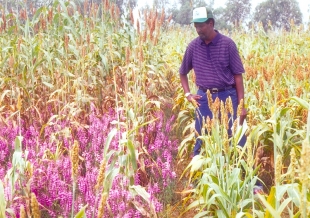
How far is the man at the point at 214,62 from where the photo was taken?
3.21 metres

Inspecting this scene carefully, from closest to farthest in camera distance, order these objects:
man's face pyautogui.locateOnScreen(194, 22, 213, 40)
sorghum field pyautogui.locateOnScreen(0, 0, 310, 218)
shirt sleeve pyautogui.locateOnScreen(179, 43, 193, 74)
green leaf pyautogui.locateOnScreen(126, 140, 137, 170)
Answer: sorghum field pyautogui.locateOnScreen(0, 0, 310, 218) → green leaf pyautogui.locateOnScreen(126, 140, 137, 170) → man's face pyautogui.locateOnScreen(194, 22, 213, 40) → shirt sleeve pyautogui.locateOnScreen(179, 43, 193, 74)

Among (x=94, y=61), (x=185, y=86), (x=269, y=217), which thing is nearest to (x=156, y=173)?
(x=185, y=86)

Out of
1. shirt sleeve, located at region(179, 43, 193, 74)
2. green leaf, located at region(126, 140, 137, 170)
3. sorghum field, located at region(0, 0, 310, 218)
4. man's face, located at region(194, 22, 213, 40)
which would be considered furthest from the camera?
shirt sleeve, located at region(179, 43, 193, 74)

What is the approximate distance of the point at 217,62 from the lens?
10.7 feet

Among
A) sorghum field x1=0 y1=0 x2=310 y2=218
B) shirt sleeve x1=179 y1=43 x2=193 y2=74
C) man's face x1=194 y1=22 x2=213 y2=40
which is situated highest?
man's face x1=194 y1=22 x2=213 y2=40

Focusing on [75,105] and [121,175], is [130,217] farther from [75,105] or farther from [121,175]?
[75,105]

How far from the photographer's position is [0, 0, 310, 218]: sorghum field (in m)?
2.04

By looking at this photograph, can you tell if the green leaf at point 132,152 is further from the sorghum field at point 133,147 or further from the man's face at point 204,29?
the man's face at point 204,29

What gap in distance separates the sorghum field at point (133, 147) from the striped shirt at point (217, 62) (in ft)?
0.55

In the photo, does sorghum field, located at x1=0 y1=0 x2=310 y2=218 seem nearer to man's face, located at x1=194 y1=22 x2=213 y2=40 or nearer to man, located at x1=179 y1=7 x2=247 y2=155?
man, located at x1=179 y1=7 x2=247 y2=155

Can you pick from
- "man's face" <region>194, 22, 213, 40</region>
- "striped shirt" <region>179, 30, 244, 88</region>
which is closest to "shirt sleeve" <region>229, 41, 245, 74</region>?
"striped shirt" <region>179, 30, 244, 88</region>

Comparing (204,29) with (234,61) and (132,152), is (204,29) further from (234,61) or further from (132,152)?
(132,152)

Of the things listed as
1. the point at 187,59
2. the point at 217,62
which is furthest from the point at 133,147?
the point at 187,59

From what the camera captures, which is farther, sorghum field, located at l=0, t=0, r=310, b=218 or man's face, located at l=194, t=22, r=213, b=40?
man's face, located at l=194, t=22, r=213, b=40
